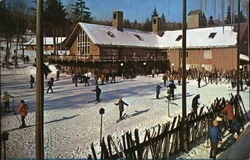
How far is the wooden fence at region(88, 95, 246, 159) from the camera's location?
3023 mm

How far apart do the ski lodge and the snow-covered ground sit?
1.63 metres

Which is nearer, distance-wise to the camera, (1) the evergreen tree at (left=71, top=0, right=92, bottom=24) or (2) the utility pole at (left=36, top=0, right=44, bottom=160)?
(2) the utility pole at (left=36, top=0, right=44, bottom=160)

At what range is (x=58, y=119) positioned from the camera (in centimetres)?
482

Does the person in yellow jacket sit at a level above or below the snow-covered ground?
above

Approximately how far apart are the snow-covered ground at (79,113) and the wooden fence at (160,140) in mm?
249

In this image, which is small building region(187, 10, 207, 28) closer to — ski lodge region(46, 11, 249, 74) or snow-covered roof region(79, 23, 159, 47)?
ski lodge region(46, 11, 249, 74)

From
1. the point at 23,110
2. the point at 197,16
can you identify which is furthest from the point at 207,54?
the point at 23,110

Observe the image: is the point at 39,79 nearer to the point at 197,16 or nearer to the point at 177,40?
the point at 197,16

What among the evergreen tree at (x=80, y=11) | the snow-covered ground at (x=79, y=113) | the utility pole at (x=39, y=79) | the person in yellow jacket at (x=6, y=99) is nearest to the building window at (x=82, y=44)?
the snow-covered ground at (x=79, y=113)

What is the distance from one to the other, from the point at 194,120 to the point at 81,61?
285 inches

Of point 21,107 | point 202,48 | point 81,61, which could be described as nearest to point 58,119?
point 21,107

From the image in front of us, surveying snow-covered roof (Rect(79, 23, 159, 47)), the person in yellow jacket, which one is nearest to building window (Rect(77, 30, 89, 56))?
A: snow-covered roof (Rect(79, 23, 159, 47))

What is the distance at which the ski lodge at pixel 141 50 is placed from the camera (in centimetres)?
902

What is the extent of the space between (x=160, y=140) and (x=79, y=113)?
94.0 inches
